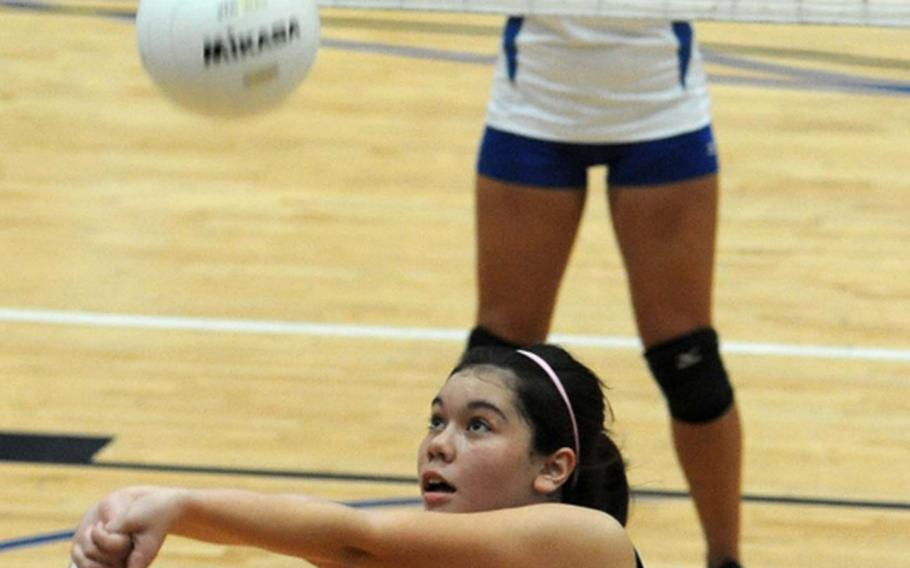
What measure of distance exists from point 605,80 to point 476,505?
71.8 inches

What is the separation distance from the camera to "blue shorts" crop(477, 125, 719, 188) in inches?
198

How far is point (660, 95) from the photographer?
5.04m

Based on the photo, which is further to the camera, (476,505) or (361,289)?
(361,289)

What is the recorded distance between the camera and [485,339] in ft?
17.0

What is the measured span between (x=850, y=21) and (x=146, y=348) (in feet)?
10.4

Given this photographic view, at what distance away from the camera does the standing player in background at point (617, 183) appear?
5.02m

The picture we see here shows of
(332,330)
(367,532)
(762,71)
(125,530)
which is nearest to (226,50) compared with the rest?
(367,532)

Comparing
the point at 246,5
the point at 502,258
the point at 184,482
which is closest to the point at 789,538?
the point at 502,258

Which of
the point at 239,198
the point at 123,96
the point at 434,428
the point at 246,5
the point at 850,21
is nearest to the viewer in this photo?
the point at 434,428

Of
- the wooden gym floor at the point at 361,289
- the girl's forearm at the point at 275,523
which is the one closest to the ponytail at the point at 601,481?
the girl's forearm at the point at 275,523

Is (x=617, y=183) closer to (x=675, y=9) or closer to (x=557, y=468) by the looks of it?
(x=675, y=9)

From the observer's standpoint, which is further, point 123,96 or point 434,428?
point 123,96

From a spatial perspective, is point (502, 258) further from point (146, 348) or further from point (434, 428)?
point (146, 348)

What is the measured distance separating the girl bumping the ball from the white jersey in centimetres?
138
